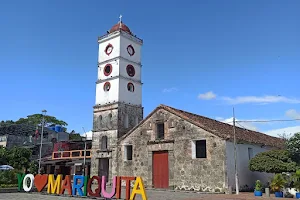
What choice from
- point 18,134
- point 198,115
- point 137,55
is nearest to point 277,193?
point 198,115

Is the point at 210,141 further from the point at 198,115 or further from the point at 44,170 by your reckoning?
the point at 44,170

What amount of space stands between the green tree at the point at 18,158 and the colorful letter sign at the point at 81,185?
17287mm

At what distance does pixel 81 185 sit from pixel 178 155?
33.0 ft

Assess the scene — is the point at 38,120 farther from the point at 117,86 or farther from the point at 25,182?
the point at 25,182

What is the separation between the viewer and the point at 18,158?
3888 cm

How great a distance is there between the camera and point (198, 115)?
30.4m

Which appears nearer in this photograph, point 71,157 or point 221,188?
point 221,188

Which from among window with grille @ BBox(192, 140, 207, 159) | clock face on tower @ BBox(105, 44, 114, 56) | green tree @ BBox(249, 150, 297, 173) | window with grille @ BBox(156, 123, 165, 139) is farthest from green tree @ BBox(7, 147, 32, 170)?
green tree @ BBox(249, 150, 297, 173)

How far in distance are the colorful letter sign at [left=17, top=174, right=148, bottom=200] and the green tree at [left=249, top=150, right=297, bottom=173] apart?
33.8ft

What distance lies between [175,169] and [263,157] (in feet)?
24.2

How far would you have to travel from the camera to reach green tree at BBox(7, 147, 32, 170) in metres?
38.5

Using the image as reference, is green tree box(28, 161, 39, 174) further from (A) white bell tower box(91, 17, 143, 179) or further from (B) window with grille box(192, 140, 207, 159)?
(B) window with grille box(192, 140, 207, 159)

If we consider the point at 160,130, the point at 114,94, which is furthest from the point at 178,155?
the point at 114,94

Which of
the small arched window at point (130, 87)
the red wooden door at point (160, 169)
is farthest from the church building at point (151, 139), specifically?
the small arched window at point (130, 87)
